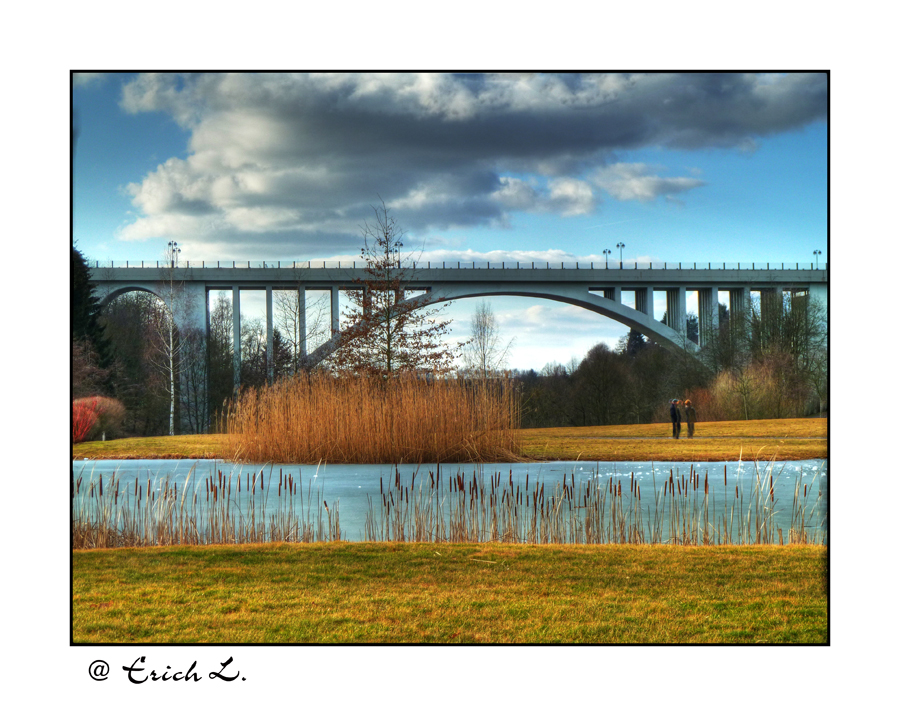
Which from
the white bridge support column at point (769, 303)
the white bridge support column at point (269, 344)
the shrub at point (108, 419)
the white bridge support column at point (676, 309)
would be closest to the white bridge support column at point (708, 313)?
the white bridge support column at point (676, 309)

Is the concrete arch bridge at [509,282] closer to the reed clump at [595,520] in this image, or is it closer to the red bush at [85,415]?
the red bush at [85,415]

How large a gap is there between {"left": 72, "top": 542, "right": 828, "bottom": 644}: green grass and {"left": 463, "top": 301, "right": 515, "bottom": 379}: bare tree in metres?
5.27

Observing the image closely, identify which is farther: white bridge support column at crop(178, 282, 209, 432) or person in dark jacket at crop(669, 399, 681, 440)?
white bridge support column at crop(178, 282, 209, 432)

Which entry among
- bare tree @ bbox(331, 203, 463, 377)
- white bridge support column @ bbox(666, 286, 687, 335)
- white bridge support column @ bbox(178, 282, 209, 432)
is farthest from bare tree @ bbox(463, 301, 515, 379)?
white bridge support column @ bbox(178, 282, 209, 432)

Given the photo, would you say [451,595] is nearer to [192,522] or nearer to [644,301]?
[192,522]

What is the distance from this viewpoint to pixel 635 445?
987cm

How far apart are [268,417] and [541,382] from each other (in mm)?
7396

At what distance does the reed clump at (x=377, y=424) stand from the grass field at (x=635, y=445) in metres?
0.39

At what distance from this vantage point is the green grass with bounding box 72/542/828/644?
298 cm

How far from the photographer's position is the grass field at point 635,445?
832 cm

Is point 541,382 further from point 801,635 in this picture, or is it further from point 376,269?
point 801,635

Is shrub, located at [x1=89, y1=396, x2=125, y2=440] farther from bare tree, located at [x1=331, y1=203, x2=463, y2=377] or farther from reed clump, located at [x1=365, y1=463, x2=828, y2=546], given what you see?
reed clump, located at [x1=365, y1=463, x2=828, y2=546]

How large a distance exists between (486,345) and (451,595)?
7.45 meters

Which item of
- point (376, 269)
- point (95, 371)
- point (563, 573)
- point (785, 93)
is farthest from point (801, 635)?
point (95, 371)
